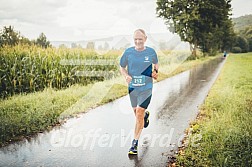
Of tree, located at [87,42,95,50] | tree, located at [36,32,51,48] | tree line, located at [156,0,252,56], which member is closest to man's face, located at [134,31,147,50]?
tree line, located at [156,0,252,56]

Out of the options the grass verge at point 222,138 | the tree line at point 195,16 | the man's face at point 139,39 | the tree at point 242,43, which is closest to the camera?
the grass verge at point 222,138

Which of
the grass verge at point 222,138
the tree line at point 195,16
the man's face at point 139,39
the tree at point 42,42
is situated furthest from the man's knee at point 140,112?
the tree at point 42,42

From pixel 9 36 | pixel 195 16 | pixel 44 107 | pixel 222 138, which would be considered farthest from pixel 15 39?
pixel 222 138

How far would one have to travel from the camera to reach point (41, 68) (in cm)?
851

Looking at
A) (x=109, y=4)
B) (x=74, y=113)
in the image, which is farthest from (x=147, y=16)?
(x=74, y=113)

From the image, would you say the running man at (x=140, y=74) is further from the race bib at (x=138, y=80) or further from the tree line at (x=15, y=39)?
the tree line at (x=15, y=39)

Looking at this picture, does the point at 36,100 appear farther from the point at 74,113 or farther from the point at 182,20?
the point at 182,20

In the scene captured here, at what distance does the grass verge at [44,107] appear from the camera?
4.81 m

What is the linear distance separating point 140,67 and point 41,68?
5.46 m

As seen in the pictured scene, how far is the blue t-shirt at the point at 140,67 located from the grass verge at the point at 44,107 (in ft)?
7.22

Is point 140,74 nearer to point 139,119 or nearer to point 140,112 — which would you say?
point 140,112

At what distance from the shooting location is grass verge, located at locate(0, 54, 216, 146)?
481cm

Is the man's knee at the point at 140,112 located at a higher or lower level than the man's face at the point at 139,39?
lower

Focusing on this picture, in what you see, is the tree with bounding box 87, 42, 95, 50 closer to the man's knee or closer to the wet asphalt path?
the wet asphalt path
